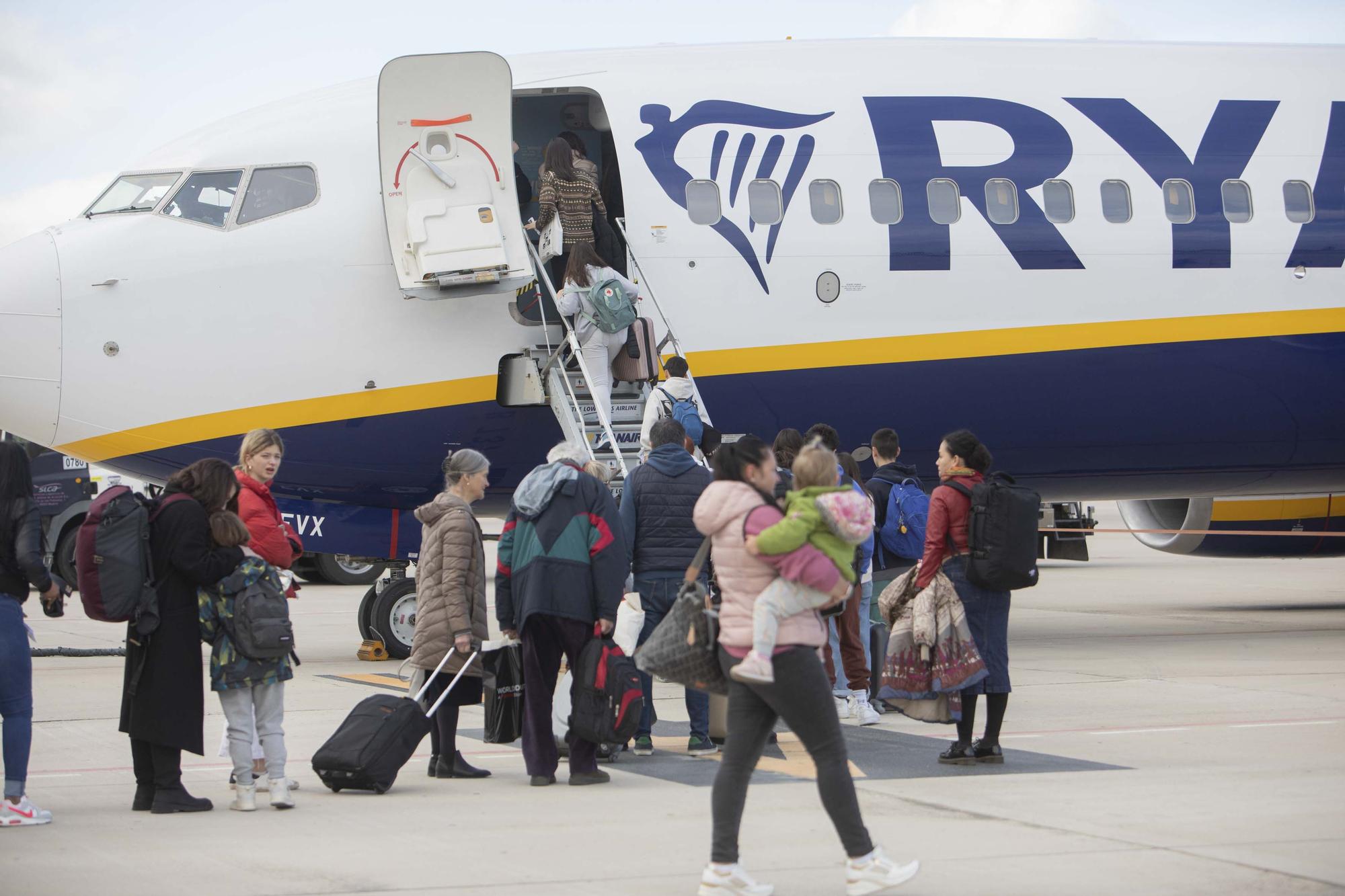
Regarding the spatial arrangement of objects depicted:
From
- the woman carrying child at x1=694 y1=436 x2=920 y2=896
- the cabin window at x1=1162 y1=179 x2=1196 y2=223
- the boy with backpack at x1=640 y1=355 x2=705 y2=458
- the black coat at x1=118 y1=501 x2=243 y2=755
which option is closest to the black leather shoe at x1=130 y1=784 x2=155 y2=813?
the black coat at x1=118 y1=501 x2=243 y2=755

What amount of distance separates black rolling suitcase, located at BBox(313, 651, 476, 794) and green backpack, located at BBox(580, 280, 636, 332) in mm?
4241

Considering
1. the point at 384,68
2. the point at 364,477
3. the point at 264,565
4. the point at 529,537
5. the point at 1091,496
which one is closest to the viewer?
the point at 264,565

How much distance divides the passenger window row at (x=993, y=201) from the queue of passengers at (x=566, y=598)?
3.62m

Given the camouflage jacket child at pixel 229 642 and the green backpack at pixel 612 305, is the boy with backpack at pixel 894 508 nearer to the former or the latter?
the green backpack at pixel 612 305

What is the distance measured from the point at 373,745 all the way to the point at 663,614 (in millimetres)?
1857

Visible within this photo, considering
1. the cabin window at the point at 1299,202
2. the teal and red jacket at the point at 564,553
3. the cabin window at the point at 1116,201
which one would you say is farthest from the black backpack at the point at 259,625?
the cabin window at the point at 1299,202

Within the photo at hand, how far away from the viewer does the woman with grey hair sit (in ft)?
24.9

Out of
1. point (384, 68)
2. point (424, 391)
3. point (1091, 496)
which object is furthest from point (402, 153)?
point (1091, 496)

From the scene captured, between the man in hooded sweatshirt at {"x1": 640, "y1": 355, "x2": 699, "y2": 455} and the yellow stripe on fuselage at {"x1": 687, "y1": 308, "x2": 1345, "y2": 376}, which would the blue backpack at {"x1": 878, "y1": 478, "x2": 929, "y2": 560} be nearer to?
the man in hooded sweatshirt at {"x1": 640, "y1": 355, "x2": 699, "y2": 455}

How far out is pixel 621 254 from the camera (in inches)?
480

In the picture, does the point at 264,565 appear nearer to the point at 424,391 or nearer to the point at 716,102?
the point at 424,391

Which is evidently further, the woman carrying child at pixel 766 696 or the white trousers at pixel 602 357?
the white trousers at pixel 602 357

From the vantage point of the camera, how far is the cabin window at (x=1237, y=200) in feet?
43.1

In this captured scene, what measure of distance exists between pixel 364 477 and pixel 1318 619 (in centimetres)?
1080
